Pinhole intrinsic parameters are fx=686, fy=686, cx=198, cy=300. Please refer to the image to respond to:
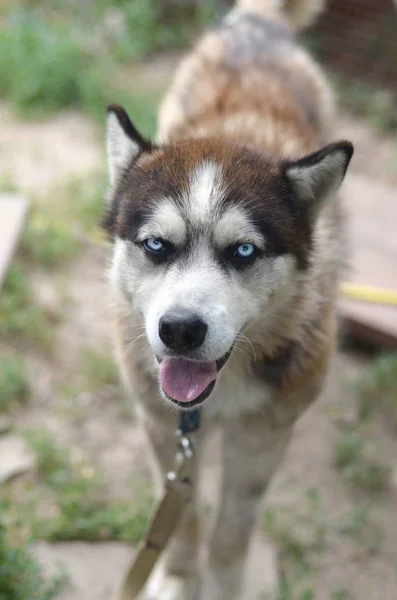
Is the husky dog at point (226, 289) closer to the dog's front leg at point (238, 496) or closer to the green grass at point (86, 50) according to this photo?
the dog's front leg at point (238, 496)

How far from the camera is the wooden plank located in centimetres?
377

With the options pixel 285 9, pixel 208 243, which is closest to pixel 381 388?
pixel 208 243

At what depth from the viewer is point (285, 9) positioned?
15.2 ft

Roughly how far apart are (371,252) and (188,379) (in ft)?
9.01

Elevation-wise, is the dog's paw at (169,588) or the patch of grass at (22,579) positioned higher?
the patch of grass at (22,579)

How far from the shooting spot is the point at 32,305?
429cm

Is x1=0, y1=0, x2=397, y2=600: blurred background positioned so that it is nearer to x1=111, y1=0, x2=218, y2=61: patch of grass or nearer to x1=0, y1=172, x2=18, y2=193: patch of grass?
x1=0, y1=172, x2=18, y2=193: patch of grass

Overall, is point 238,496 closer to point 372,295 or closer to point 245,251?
point 245,251

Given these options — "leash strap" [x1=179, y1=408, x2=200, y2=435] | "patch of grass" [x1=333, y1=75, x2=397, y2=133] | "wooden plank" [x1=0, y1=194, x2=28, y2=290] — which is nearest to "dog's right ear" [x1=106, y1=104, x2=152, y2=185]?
"leash strap" [x1=179, y1=408, x2=200, y2=435]

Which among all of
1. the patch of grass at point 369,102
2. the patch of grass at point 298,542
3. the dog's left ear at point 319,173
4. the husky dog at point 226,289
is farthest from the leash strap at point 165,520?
the patch of grass at point 369,102

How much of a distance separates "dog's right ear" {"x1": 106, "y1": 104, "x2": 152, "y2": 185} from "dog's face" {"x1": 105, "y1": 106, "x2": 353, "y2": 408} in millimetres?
39

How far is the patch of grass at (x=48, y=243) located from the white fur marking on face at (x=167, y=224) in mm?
2529

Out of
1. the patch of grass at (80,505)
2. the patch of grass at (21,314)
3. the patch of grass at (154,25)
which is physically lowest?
the patch of grass at (80,505)

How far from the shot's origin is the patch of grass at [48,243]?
464 cm
